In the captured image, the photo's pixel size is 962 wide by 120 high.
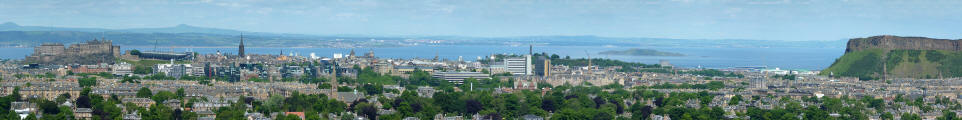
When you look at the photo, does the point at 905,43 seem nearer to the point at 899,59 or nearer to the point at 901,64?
the point at 899,59

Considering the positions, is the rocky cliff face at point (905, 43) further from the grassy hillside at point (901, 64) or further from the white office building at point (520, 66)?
the white office building at point (520, 66)

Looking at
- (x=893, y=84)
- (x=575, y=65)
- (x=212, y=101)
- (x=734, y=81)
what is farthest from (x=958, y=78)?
(x=212, y=101)

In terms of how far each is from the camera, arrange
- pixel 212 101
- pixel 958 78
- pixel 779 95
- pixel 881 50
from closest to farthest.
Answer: pixel 212 101
pixel 779 95
pixel 958 78
pixel 881 50

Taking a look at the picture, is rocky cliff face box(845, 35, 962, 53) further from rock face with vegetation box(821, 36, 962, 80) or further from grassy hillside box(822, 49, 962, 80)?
grassy hillside box(822, 49, 962, 80)

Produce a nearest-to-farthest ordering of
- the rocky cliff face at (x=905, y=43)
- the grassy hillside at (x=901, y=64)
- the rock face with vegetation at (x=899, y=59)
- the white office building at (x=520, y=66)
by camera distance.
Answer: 1. the grassy hillside at (x=901, y=64)
2. the rock face with vegetation at (x=899, y=59)
3. the white office building at (x=520, y=66)
4. the rocky cliff face at (x=905, y=43)

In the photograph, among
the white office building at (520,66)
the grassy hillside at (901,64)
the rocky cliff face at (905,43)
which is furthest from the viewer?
the rocky cliff face at (905,43)

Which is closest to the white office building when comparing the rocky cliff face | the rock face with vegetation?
the rock face with vegetation

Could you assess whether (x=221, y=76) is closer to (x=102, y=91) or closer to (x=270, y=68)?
(x=270, y=68)

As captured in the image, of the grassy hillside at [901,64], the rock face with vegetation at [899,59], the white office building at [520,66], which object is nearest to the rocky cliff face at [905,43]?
the rock face with vegetation at [899,59]
